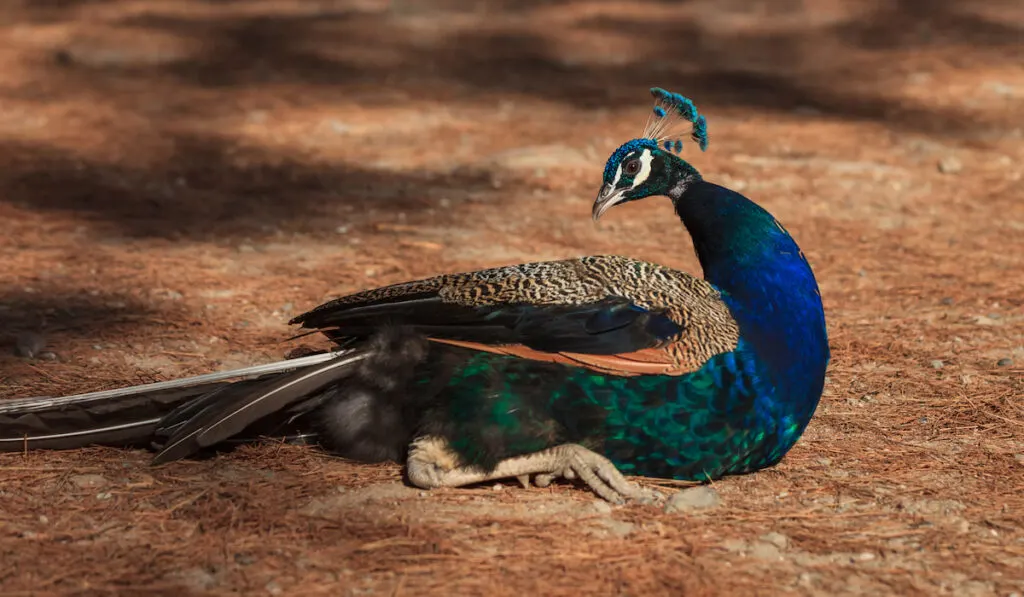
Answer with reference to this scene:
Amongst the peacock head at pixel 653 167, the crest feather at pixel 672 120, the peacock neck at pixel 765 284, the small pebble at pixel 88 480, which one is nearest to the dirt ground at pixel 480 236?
the small pebble at pixel 88 480

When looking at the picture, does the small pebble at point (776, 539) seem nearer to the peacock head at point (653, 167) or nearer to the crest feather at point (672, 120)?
the peacock head at point (653, 167)

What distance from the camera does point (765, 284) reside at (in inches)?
134

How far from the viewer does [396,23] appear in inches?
475

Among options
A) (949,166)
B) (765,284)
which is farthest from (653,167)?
(949,166)

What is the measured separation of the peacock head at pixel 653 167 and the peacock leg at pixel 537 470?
2.98ft

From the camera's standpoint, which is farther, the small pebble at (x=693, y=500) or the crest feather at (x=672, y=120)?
the crest feather at (x=672, y=120)

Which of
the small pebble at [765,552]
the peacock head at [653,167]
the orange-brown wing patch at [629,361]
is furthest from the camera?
the peacock head at [653,167]

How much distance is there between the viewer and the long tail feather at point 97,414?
3354mm

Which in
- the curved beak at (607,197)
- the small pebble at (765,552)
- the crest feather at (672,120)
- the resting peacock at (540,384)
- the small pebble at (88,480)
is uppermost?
the crest feather at (672,120)

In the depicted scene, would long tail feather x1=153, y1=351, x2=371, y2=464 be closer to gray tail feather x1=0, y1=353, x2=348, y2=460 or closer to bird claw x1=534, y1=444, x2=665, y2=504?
gray tail feather x1=0, y1=353, x2=348, y2=460

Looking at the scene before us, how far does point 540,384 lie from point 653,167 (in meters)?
0.95

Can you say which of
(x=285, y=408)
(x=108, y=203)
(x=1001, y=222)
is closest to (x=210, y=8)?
(x=108, y=203)

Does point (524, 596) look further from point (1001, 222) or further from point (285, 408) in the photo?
point (1001, 222)

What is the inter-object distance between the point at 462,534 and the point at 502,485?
0.34m
